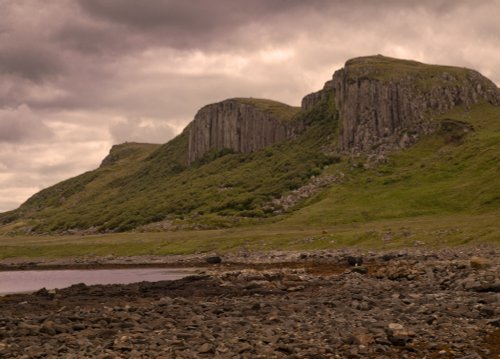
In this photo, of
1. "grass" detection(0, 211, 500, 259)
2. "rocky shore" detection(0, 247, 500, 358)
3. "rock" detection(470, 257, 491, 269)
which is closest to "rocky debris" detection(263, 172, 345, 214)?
"grass" detection(0, 211, 500, 259)

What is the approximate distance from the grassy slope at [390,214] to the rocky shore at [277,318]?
36.3 metres

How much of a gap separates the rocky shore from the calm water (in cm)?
1965

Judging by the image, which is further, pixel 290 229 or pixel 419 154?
pixel 419 154

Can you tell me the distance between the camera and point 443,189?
488ft

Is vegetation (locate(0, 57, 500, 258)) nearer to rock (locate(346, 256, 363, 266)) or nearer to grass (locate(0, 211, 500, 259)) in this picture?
grass (locate(0, 211, 500, 259))

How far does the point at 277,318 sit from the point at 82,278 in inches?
2274

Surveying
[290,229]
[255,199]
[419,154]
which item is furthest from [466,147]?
[290,229]

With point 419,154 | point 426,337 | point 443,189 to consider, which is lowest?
point 426,337

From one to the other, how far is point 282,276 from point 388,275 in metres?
11.4

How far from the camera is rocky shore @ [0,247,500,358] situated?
88.5 ft

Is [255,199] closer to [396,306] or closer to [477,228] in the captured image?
[477,228]

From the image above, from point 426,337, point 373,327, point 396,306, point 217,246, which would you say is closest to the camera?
point 426,337

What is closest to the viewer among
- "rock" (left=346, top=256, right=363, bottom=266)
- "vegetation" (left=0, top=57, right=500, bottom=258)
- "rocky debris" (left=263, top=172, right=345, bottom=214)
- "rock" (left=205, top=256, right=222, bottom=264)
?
"rock" (left=346, top=256, right=363, bottom=266)

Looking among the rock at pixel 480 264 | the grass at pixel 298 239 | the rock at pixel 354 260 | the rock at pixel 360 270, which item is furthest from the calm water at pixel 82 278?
the rock at pixel 480 264
